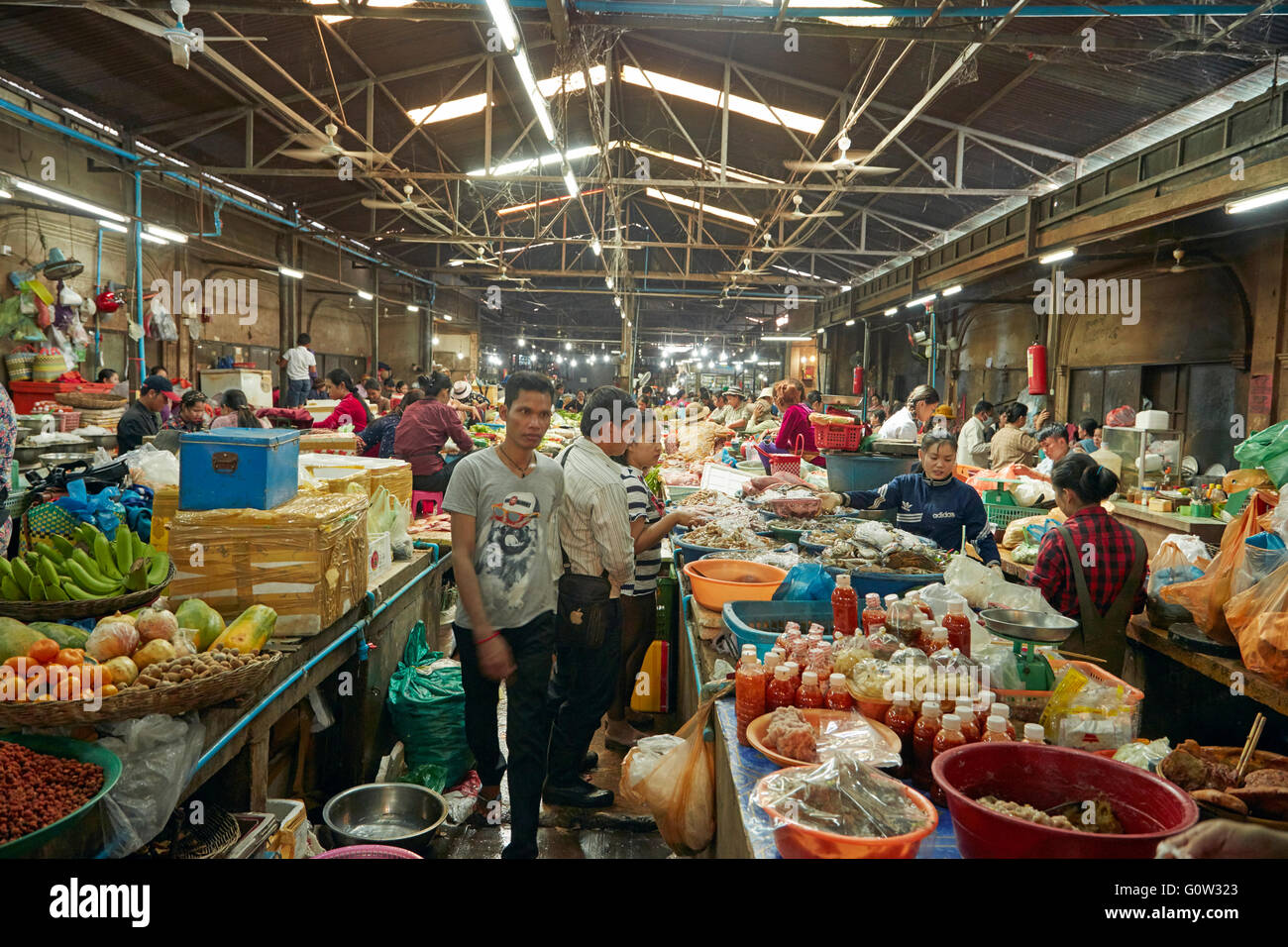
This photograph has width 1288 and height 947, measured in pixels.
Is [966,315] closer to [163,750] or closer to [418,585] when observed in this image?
[418,585]

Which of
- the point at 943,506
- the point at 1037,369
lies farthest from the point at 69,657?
the point at 1037,369

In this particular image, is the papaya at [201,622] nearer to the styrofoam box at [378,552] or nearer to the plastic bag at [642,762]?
the styrofoam box at [378,552]

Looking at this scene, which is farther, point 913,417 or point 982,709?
point 913,417

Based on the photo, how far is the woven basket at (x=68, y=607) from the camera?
100 inches

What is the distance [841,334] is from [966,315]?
6563 mm

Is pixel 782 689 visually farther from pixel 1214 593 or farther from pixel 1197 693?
pixel 1197 693

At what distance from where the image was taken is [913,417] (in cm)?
757

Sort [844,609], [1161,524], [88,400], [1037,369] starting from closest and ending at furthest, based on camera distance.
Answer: [844,609] → [1161,524] → [88,400] → [1037,369]

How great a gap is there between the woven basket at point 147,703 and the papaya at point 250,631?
0.44ft

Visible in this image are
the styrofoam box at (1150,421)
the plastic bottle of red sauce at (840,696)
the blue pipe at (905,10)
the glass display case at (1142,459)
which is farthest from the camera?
the glass display case at (1142,459)

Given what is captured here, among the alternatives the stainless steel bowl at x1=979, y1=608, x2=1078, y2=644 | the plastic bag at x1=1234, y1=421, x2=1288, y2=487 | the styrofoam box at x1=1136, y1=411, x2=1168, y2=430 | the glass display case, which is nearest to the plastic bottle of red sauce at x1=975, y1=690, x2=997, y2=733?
the stainless steel bowl at x1=979, y1=608, x2=1078, y2=644

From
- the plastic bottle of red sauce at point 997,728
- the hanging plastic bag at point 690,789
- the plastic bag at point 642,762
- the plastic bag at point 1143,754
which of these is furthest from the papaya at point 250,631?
the plastic bag at point 1143,754

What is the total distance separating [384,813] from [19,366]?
834 centimetres
